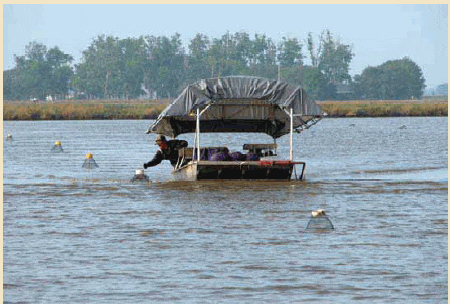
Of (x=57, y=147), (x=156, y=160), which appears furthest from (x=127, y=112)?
(x=156, y=160)

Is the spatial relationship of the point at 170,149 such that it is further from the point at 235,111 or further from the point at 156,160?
the point at 235,111

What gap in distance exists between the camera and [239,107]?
36.2 metres

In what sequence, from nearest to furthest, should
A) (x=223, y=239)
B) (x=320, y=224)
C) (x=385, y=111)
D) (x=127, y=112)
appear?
(x=223, y=239)
(x=320, y=224)
(x=127, y=112)
(x=385, y=111)

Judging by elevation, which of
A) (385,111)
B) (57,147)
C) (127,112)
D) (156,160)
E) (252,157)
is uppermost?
(127,112)

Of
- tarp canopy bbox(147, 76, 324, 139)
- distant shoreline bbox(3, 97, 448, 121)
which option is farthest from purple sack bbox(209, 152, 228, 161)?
distant shoreline bbox(3, 97, 448, 121)

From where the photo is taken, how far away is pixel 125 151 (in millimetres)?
56844

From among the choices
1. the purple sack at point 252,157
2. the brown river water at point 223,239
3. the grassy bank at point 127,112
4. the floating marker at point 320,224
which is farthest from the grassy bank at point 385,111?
the floating marker at point 320,224

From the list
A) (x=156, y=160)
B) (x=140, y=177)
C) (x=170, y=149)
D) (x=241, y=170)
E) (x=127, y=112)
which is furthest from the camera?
(x=127, y=112)

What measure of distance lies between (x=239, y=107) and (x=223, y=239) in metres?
14.4

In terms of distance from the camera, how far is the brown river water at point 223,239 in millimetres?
17031

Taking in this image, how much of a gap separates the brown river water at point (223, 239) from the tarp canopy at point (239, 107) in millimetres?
1820

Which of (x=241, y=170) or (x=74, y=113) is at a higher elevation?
(x=74, y=113)

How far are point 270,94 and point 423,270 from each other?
14938mm

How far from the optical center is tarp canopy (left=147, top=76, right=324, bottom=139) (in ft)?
108
